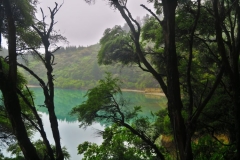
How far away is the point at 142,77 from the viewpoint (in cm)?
2978

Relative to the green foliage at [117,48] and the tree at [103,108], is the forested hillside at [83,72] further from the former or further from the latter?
the tree at [103,108]

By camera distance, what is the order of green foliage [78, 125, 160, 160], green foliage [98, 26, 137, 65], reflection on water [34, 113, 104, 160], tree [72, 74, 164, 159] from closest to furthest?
tree [72, 74, 164, 159] < green foliage [78, 125, 160, 160] < green foliage [98, 26, 137, 65] < reflection on water [34, 113, 104, 160]

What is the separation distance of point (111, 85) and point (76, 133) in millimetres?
7984

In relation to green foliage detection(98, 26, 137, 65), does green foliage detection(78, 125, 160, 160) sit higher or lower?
lower

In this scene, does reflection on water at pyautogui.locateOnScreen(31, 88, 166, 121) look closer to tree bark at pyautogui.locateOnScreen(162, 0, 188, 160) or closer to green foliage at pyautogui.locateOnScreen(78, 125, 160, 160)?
green foliage at pyautogui.locateOnScreen(78, 125, 160, 160)

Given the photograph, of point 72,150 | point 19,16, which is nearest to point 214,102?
point 19,16

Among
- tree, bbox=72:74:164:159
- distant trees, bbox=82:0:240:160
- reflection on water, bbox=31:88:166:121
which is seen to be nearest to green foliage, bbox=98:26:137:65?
distant trees, bbox=82:0:240:160

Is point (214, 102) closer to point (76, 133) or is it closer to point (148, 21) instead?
point (148, 21)

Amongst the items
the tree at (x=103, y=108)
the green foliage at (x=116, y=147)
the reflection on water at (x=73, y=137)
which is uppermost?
the tree at (x=103, y=108)

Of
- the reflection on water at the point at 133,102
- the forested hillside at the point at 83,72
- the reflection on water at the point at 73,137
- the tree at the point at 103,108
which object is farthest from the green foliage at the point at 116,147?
the forested hillside at the point at 83,72

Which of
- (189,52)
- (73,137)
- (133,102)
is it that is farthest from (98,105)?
(133,102)

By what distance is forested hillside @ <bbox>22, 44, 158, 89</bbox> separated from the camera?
30016mm

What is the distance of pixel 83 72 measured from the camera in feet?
116

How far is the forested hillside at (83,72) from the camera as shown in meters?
30.0
